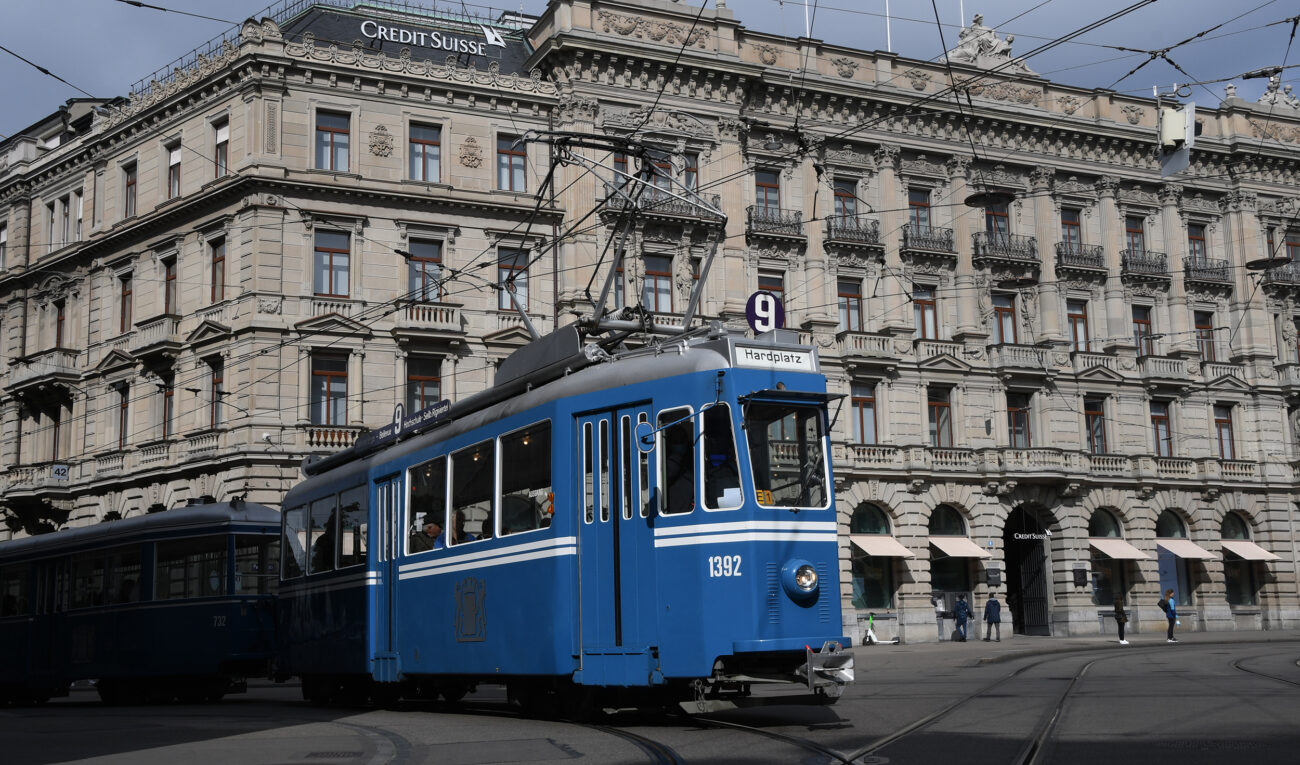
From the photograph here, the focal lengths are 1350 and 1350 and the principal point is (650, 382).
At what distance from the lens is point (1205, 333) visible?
48156mm

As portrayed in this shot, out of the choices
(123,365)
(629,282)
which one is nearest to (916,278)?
(629,282)

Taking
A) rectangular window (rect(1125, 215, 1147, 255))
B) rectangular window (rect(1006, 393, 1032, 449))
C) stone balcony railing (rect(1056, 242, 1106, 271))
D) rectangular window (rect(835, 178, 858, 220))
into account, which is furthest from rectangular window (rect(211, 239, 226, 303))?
rectangular window (rect(1125, 215, 1147, 255))

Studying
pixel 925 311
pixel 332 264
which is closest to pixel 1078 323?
pixel 925 311

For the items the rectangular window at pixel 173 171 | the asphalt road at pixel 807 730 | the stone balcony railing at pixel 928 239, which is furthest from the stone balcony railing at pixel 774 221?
the asphalt road at pixel 807 730

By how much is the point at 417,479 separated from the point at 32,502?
29918mm

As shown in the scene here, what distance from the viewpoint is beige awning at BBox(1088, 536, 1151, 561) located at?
44.1 meters

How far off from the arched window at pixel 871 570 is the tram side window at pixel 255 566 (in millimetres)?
21986

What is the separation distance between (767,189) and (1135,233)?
14.7m

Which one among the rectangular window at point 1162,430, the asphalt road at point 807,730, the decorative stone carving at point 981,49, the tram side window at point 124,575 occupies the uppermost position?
the decorative stone carving at point 981,49

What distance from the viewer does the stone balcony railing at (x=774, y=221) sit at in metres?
41.1

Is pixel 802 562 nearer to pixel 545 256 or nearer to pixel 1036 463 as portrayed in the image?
pixel 545 256

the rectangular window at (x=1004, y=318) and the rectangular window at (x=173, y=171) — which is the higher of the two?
the rectangular window at (x=173, y=171)

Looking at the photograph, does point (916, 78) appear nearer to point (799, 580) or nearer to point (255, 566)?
point (255, 566)

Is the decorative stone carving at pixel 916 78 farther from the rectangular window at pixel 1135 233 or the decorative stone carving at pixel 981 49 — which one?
the rectangular window at pixel 1135 233
